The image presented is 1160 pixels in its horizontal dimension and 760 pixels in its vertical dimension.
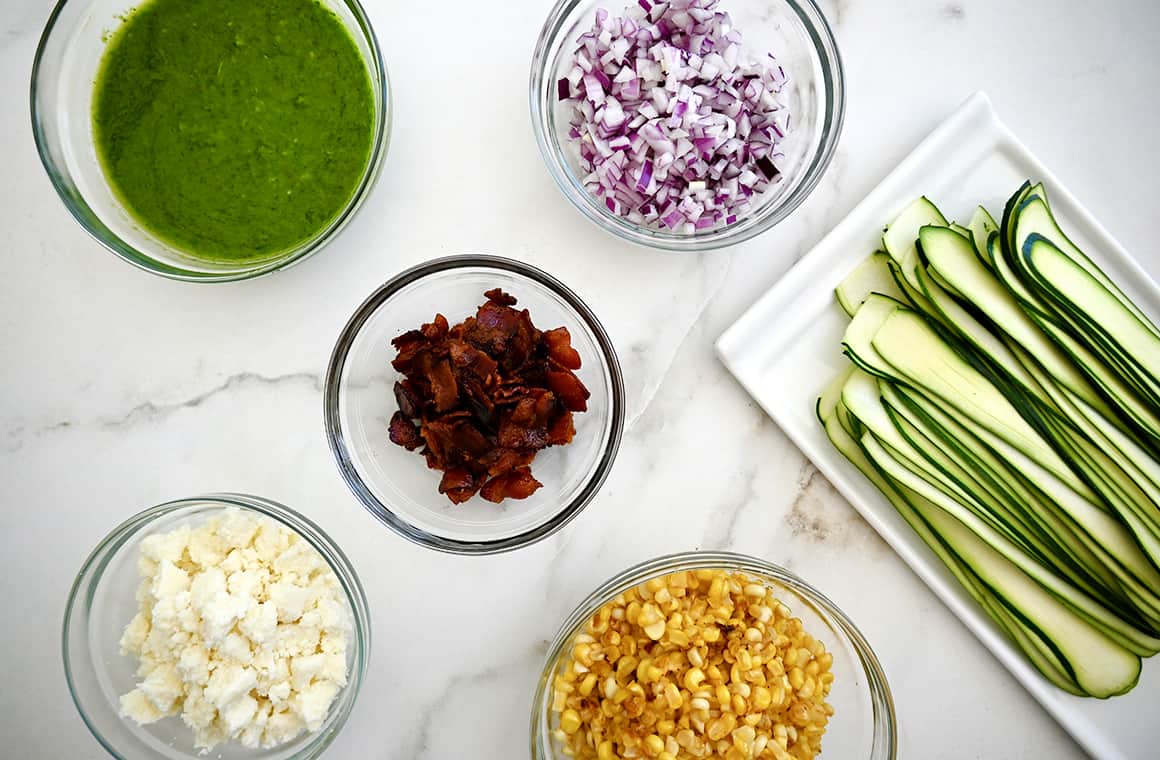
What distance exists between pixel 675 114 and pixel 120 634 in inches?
71.1

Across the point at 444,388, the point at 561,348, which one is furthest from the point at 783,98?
the point at 444,388

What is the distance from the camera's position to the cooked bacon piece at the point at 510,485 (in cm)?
187

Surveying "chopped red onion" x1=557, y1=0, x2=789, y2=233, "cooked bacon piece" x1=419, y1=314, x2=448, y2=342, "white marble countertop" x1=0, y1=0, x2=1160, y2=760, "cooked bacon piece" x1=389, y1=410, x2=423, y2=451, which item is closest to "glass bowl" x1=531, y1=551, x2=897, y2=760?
"white marble countertop" x1=0, y1=0, x2=1160, y2=760

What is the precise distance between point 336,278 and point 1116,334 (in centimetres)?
194

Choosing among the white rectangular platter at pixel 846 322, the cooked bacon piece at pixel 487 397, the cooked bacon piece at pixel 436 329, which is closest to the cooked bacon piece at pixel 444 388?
the cooked bacon piece at pixel 487 397

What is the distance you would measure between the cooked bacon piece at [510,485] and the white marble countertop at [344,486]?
285mm

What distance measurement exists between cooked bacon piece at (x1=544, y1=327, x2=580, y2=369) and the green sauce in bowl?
Answer: 0.63 m

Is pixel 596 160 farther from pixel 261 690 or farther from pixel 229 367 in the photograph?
pixel 261 690

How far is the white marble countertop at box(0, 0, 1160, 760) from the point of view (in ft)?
6.89

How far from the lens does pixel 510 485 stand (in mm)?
1871

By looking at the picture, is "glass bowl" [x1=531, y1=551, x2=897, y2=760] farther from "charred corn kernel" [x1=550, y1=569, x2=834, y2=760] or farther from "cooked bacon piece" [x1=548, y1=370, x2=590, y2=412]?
"cooked bacon piece" [x1=548, y1=370, x2=590, y2=412]

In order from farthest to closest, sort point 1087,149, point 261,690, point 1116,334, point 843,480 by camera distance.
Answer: point 1087,149
point 843,480
point 1116,334
point 261,690

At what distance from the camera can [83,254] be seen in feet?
7.02

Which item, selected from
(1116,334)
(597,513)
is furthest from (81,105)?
(1116,334)
